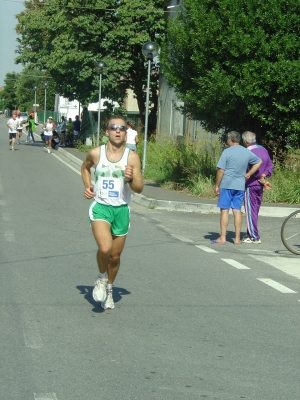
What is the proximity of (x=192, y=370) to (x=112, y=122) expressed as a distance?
262cm

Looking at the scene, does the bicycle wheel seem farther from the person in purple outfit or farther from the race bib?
the race bib

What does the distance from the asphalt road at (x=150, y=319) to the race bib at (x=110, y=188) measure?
115 centimetres

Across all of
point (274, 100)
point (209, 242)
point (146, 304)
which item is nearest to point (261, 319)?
point (146, 304)

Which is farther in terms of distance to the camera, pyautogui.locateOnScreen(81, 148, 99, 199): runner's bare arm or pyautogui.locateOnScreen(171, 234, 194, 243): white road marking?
pyautogui.locateOnScreen(171, 234, 194, 243): white road marking

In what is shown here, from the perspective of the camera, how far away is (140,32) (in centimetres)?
3519

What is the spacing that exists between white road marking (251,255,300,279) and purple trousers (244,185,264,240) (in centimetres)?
124

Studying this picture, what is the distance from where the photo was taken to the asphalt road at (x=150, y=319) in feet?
17.0

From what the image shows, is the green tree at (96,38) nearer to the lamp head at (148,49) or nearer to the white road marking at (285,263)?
the lamp head at (148,49)

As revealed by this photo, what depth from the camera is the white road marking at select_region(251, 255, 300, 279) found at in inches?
395

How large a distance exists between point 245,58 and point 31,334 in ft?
37.3

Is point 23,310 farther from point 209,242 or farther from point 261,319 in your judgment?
point 209,242

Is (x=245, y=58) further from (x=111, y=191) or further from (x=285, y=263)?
(x=111, y=191)

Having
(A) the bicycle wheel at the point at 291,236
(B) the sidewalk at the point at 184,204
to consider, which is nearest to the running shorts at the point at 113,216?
(A) the bicycle wheel at the point at 291,236

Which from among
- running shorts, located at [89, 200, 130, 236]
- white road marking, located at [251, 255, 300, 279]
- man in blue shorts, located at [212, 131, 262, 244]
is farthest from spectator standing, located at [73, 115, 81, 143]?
running shorts, located at [89, 200, 130, 236]
